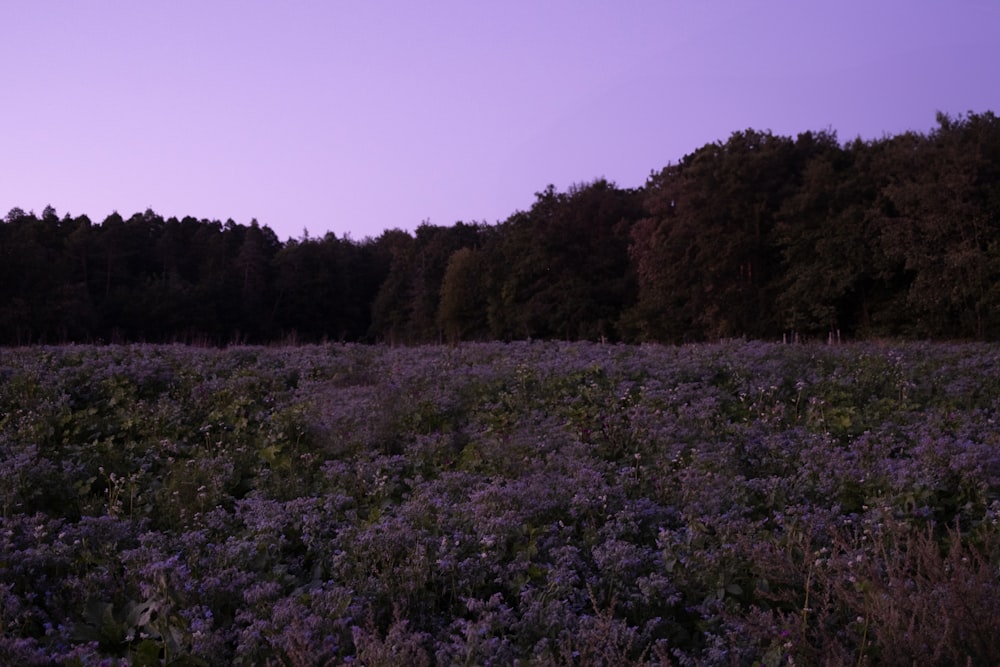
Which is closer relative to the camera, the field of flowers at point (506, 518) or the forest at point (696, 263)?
the field of flowers at point (506, 518)

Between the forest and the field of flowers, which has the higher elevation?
the forest

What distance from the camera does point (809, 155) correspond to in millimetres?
40656

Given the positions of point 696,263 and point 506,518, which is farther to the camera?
point 696,263

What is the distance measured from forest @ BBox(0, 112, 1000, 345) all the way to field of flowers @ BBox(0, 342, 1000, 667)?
26.4 feet

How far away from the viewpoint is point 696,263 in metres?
39.5

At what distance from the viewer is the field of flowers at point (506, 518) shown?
3.59 metres

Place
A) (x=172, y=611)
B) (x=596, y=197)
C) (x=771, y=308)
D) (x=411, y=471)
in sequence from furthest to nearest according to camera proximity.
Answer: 1. (x=596, y=197)
2. (x=771, y=308)
3. (x=411, y=471)
4. (x=172, y=611)

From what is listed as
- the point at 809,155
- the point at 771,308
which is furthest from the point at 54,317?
the point at 809,155

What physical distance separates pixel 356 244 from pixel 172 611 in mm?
87358

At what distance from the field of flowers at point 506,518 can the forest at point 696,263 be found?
806 centimetres

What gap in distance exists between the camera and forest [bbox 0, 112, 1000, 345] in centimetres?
3206

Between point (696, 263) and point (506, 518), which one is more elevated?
point (696, 263)

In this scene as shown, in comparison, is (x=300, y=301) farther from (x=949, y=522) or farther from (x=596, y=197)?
(x=949, y=522)

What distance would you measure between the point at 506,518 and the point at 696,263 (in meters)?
36.2
